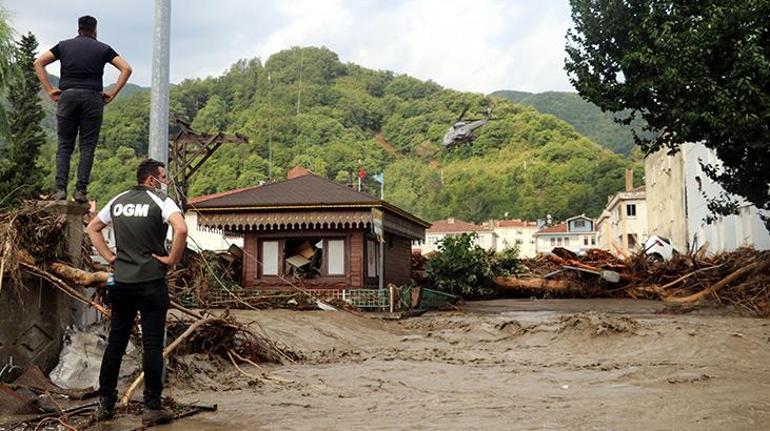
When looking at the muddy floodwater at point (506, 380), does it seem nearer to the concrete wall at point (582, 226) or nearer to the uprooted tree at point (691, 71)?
the uprooted tree at point (691, 71)

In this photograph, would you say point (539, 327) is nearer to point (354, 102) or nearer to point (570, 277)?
point (570, 277)

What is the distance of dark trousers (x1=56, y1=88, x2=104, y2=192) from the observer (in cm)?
696

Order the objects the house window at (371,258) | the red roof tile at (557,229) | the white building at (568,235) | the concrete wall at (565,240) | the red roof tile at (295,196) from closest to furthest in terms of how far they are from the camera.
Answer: the red roof tile at (295,196) < the house window at (371,258) < the white building at (568,235) < the red roof tile at (557,229) < the concrete wall at (565,240)

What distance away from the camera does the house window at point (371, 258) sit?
2151cm

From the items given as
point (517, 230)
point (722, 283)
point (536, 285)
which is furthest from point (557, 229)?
point (722, 283)

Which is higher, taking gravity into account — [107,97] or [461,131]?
[461,131]

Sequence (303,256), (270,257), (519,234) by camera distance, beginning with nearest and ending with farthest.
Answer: (270,257)
(303,256)
(519,234)

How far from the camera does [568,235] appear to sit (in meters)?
114

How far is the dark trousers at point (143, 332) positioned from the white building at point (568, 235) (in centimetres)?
10890

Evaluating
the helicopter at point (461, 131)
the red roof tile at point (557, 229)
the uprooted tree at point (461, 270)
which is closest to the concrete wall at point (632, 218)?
the red roof tile at point (557, 229)

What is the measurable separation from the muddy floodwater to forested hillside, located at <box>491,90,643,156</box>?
11267 centimetres

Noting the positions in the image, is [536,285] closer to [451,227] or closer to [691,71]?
[691,71]

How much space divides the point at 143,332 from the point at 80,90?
9.40 feet

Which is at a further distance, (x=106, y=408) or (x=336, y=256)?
(x=336, y=256)
